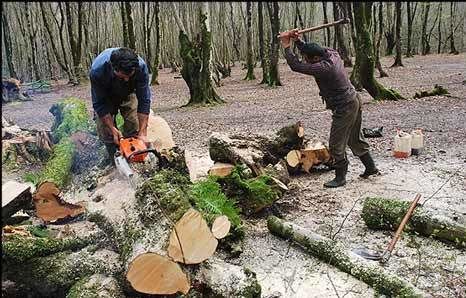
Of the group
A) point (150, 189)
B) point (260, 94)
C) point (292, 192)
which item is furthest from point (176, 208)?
point (260, 94)

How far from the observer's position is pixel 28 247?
128 inches

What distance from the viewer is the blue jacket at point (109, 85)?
14.6 ft

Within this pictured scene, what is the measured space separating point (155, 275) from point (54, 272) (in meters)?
0.86

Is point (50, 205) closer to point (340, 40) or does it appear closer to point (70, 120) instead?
point (70, 120)

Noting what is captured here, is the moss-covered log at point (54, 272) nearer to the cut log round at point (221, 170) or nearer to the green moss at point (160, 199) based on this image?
the green moss at point (160, 199)

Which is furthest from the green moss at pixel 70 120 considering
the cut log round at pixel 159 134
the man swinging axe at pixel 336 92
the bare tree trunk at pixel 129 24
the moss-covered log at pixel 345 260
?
the bare tree trunk at pixel 129 24

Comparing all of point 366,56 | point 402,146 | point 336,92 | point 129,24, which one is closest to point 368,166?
point 402,146

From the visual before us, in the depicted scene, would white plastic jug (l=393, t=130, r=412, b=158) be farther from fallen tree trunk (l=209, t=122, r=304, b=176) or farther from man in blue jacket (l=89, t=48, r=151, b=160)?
man in blue jacket (l=89, t=48, r=151, b=160)

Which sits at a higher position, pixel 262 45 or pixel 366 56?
pixel 262 45

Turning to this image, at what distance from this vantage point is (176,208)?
11.0 feet

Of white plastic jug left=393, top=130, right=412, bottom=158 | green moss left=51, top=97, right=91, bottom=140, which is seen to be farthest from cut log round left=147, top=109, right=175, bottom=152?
white plastic jug left=393, top=130, right=412, bottom=158

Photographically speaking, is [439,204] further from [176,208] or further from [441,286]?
[176,208]

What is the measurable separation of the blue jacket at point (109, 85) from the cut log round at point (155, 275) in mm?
2064

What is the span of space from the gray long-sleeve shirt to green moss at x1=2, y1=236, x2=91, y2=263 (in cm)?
284
